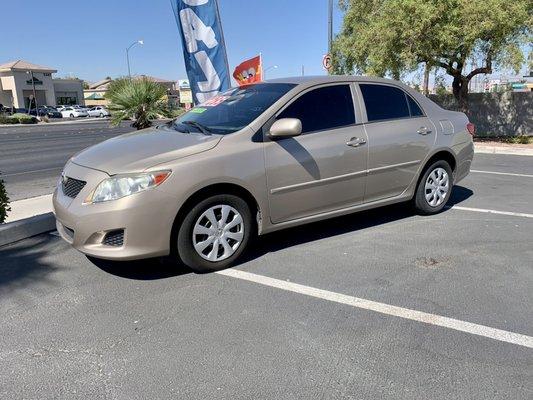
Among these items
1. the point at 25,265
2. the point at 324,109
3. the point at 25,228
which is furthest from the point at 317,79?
the point at 25,228

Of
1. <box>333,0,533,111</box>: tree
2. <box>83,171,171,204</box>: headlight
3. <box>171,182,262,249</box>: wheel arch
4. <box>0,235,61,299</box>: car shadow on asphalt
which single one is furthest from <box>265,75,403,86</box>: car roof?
<box>333,0,533,111</box>: tree

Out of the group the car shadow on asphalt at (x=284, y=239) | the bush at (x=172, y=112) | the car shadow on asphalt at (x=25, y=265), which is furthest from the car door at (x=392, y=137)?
the bush at (x=172, y=112)

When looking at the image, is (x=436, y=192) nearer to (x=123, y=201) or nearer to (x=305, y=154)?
(x=305, y=154)

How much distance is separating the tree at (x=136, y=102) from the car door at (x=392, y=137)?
4.54 meters

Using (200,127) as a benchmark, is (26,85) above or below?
above

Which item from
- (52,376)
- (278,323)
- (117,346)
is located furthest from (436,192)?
(52,376)

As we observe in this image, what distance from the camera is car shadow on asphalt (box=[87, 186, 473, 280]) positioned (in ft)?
14.3

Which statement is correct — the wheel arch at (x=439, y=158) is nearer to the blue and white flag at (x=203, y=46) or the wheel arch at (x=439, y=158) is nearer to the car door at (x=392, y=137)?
the car door at (x=392, y=137)

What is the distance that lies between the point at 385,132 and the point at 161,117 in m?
4.55

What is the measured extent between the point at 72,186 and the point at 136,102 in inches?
184

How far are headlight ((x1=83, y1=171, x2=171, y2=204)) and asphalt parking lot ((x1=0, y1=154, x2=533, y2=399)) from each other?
778 millimetres

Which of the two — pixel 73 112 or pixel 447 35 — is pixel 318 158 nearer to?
pixel 447 35

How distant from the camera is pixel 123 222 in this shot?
3.85m

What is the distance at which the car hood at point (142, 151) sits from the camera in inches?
157
